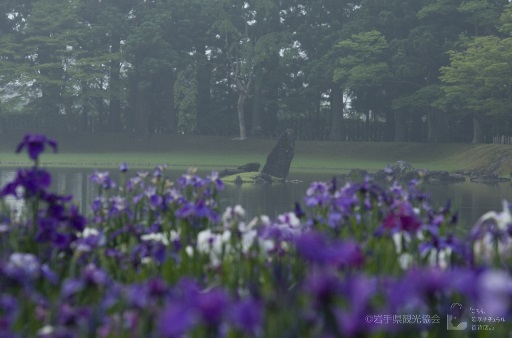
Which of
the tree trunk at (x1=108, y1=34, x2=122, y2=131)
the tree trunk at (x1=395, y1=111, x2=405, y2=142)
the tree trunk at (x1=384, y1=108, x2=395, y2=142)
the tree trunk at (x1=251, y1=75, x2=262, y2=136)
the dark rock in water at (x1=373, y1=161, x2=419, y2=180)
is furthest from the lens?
the tree trunk at (x1=108, y1=34, x2=122, y2=131)

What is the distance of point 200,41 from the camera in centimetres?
4872

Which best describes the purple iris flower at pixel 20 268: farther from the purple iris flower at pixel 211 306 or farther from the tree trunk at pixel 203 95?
the tree trunk at pixel 203 95

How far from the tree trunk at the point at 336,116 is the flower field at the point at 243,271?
126 feet

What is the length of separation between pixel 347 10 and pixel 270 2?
5.80 metres

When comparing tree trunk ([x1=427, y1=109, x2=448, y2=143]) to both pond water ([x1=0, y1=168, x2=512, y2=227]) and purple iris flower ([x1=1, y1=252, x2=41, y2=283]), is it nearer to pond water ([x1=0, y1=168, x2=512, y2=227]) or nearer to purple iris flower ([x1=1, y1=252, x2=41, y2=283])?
pond water ([x1=0, y1=168, x2=512, y2=227])

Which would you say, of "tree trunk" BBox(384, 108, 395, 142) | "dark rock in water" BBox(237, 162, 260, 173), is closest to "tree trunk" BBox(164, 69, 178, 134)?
"tree trunk" BBox(384, 108, 395, 142)

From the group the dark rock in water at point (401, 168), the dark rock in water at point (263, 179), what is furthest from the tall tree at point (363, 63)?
the dark rock in water at point (263, 179)

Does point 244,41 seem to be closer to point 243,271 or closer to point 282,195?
point 282,195

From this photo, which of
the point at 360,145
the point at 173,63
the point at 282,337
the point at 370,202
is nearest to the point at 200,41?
the point at 173,63

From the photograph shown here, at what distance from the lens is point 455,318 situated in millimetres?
3629

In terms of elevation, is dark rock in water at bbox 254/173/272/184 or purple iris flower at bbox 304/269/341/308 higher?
purple iris flower at bbox 304/269/341/308

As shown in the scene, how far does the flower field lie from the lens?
76.4 inches

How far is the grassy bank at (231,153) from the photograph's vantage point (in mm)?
35656

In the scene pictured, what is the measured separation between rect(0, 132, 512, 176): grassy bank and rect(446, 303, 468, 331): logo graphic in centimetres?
2824
